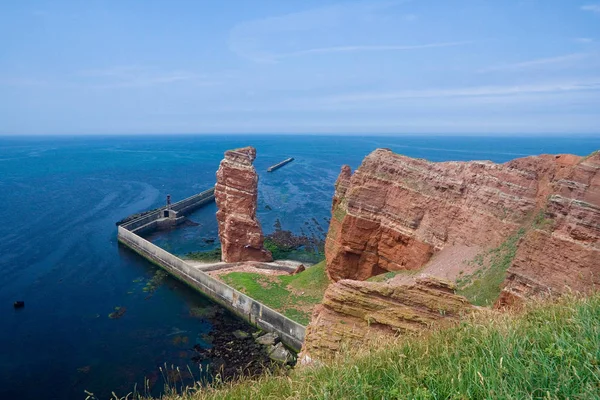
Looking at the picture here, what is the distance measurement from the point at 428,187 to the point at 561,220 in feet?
38.0

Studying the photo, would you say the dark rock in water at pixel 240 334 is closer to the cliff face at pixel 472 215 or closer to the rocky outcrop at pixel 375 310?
the cliff face at pixel 472 215

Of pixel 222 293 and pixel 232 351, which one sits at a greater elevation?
pixel 222 293

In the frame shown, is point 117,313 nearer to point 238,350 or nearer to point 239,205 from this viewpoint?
point 238,350

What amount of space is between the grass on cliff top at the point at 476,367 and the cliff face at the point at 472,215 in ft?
38.1

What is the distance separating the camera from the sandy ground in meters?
23.7

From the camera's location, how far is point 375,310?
14.0 m

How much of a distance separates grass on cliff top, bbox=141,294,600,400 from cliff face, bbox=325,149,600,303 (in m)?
11.6

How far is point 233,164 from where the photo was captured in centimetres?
4406

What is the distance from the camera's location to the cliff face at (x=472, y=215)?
56.4 ft

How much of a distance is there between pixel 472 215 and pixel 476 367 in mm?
23000

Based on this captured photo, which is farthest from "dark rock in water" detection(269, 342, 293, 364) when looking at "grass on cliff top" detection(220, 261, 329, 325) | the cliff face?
the cliff face

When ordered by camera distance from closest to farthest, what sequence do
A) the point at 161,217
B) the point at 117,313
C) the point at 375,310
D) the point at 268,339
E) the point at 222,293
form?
the point at 375,310
the point at 268,339
the point at 117,313
the point at 222,293
the point at 161,217

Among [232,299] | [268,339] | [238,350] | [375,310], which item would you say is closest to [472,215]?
[375,310]

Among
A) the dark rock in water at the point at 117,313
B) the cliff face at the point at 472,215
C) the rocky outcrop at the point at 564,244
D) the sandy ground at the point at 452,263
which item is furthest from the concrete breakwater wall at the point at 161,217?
the rocky outcrop at the point at 564,244
